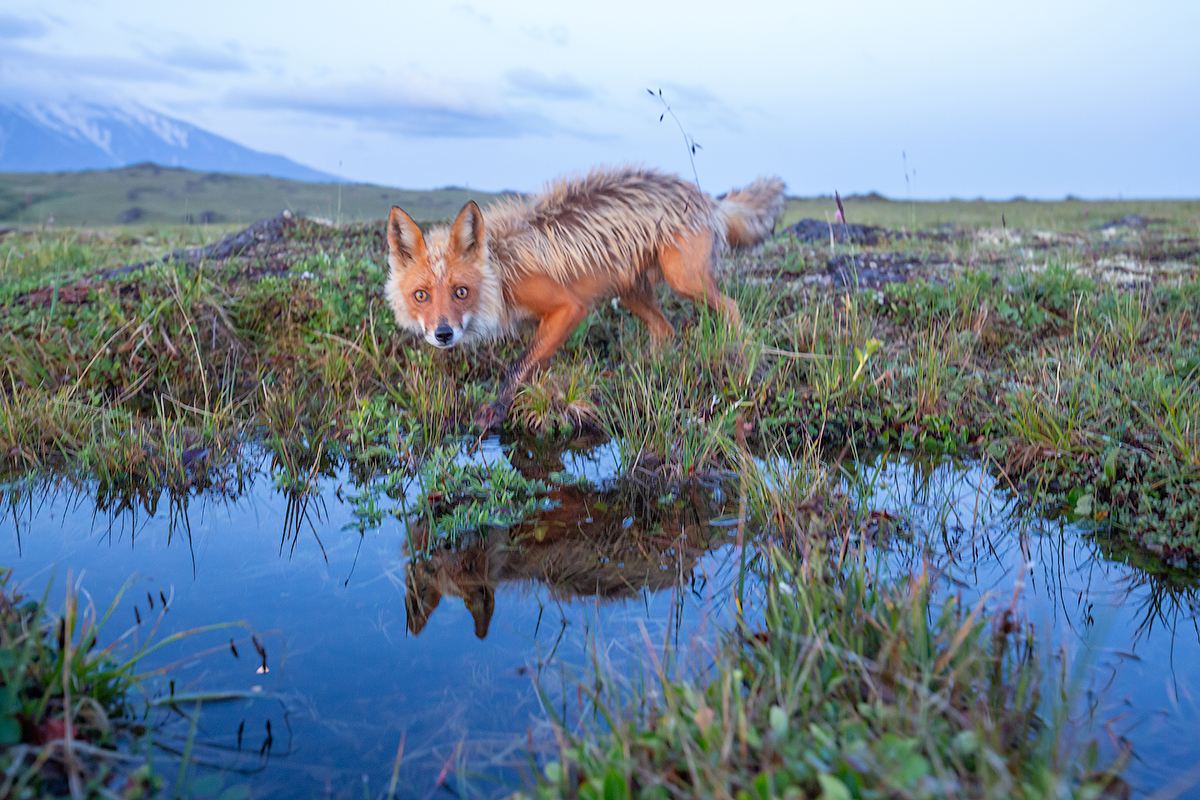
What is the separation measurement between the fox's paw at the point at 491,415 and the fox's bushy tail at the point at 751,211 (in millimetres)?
2529

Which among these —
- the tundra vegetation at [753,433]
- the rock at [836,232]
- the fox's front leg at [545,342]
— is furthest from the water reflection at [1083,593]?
the rock at [836,232]

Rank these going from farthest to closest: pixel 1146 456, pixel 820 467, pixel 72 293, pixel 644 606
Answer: pixel 72 293
pixel 820 467
pixel 1146 456
pixel 644 606

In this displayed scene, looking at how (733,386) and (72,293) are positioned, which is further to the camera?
(72,293)

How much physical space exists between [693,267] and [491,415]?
2057mm

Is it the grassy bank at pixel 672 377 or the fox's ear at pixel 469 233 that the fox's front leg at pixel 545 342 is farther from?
the fox's ear at pixel 469 233

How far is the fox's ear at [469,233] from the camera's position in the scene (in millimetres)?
4812

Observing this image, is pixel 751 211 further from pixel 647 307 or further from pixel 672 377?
pixel 672 377

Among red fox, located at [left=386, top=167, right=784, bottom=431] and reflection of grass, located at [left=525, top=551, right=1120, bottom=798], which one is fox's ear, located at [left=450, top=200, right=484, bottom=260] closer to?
red fox, located at [left=386, top=167, right=784, bottom=431]

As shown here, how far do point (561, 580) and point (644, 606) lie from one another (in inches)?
16.1

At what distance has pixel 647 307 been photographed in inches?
243

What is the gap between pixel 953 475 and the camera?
13.5 feet

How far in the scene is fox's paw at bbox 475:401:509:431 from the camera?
195 inches

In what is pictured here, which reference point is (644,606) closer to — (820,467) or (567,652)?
(567,652)

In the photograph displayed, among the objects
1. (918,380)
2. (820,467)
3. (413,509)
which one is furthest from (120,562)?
(918,380)
